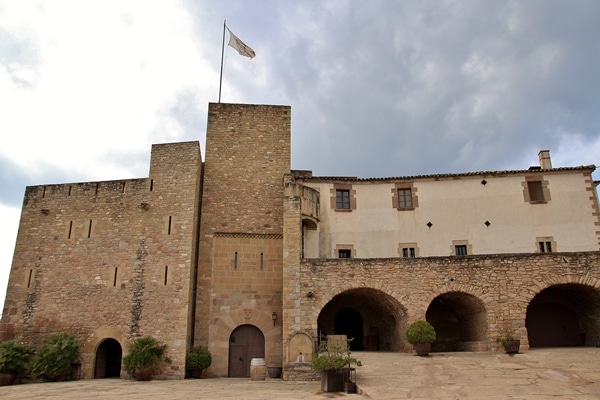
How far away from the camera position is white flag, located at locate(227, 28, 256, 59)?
24.4 metres

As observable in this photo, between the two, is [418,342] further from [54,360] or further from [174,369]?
[54,360]

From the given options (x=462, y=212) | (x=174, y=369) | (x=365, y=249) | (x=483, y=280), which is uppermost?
(x=462, y=212)

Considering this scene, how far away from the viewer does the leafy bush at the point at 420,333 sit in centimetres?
1639

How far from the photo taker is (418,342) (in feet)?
54.1

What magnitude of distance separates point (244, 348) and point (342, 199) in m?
8.57

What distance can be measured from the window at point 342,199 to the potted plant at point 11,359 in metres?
15.1

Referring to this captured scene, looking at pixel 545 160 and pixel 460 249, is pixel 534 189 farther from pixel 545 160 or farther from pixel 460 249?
pixel 460 249

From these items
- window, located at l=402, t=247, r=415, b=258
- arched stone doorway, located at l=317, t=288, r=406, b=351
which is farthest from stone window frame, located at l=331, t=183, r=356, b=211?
arched stone doorway, located at l=317, t=288, r=406, b=351

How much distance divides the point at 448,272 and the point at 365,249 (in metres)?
5.17

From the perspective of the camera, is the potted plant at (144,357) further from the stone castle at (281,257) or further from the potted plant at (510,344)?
the potted plant at (510,344)

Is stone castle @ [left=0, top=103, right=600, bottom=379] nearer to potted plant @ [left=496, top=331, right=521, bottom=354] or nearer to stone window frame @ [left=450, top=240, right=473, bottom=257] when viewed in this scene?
stone window frame @ [left=450, top=240, right=473, bottom=257]

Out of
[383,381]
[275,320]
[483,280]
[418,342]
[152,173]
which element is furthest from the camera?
[152,173]

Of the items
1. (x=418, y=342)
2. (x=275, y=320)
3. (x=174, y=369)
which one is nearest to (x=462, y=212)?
(x=418, y=342)

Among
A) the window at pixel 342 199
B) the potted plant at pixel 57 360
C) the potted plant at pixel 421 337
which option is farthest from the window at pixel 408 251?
the potted plant at pixel 57 360
